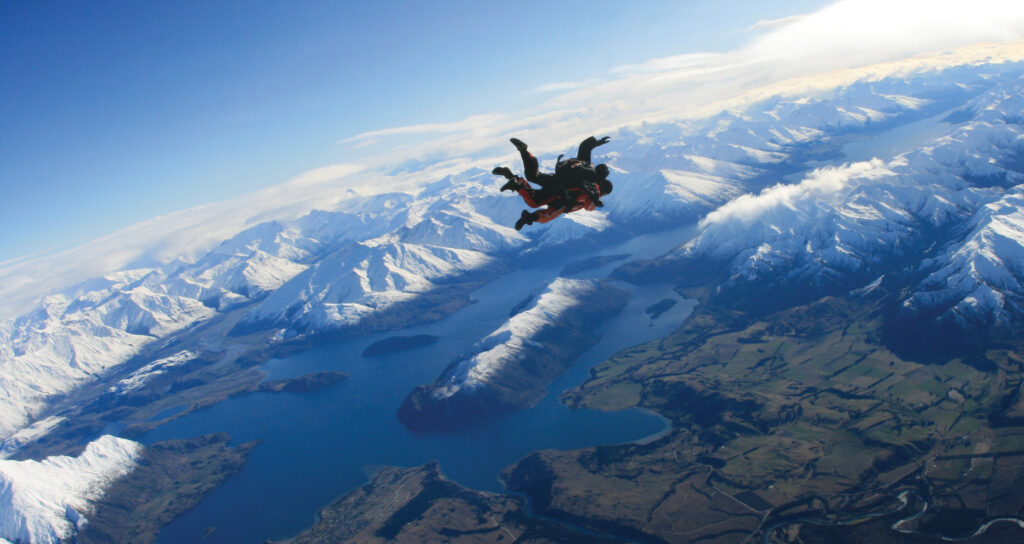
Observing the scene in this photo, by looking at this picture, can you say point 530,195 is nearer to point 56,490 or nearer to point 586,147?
point 586,147

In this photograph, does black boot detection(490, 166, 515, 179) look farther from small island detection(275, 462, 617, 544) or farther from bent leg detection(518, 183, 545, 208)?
small island detection(275, 462, 617, 544)

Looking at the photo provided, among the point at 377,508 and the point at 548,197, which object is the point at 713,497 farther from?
the point at 548,197

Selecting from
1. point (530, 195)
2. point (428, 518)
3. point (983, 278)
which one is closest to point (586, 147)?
point (530, 195)

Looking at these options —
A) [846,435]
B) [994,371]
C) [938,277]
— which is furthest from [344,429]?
[938,277]

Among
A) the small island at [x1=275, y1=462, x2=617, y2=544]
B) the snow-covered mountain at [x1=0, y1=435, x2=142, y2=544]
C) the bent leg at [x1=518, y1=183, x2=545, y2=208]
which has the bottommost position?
the small island at [x1=275, y1=462, x2=617, y2=544]

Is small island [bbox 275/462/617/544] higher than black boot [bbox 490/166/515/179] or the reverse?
the reverse

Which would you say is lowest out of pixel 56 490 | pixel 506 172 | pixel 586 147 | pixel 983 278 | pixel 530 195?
pixel 983 278

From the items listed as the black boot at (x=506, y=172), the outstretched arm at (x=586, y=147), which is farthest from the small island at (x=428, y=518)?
the black boot at (x=506, y=172)

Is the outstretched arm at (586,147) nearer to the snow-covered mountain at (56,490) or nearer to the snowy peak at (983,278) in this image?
the snowy peak at (983,278)

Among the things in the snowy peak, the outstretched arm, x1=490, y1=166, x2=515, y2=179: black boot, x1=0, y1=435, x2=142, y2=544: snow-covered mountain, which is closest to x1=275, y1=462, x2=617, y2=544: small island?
x1=0, y1=435, x2=142, y2=544: snow-covered mountain
